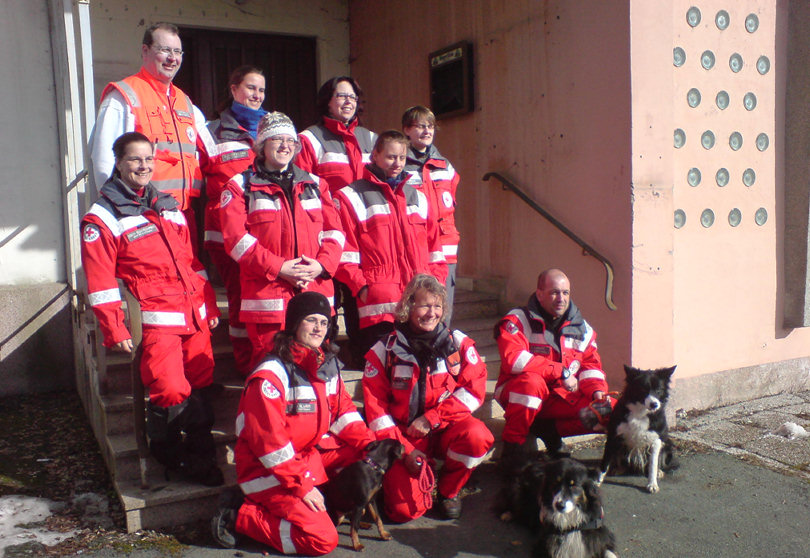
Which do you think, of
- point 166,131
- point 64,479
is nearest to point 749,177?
point 166,131

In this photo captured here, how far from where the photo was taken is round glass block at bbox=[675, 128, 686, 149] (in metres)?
5.32

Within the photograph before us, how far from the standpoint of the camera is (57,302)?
559 cm

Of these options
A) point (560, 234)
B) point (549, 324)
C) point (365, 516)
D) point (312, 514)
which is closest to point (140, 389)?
point (312, 514)

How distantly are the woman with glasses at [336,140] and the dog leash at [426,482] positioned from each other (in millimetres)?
1876

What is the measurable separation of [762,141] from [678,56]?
3.72 feet

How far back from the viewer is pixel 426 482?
3.64 m

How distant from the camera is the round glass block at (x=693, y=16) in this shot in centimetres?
534

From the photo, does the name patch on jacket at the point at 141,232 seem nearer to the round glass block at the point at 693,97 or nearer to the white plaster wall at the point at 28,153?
the white plaster wall at the point at 28,153

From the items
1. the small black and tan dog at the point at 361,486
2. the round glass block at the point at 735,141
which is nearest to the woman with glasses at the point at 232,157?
the small black and tan dog at the point at 361,486

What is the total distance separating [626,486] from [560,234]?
2.08 meters

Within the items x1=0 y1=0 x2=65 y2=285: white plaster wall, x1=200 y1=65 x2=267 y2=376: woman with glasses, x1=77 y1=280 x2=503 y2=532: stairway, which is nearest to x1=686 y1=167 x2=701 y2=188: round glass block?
x1=77 y1=280 x2=503 y2=532: stairway

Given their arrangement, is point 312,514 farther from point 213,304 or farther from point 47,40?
point 47,40

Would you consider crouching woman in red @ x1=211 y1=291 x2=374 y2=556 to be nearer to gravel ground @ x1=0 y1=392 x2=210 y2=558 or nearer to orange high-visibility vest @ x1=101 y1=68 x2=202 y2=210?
gravel ground @ x1=0 y1=392 x2=210 y2=558

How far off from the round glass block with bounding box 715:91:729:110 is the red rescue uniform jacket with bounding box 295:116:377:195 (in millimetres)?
2857
